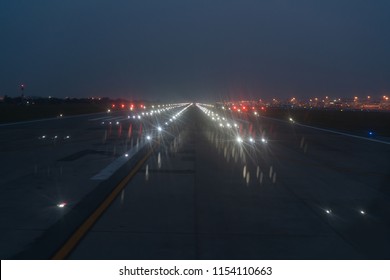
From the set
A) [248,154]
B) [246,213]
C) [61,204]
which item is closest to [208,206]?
[246,213]

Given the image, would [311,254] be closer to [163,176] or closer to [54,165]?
[163,176]

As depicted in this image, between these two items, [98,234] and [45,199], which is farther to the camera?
[45,199]

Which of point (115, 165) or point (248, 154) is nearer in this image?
point (115, 165)

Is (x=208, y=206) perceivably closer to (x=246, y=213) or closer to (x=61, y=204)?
(x=246, y=213)

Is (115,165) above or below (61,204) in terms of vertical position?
below

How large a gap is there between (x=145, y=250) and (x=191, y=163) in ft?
36.6

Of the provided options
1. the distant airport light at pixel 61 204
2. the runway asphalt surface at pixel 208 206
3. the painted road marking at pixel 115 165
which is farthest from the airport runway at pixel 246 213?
the distant airport light at pixel 61 204

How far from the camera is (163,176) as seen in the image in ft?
50.4

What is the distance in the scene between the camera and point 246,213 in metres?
10.4

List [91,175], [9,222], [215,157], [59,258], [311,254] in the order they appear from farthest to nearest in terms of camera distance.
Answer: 1. [215,157]
2. [91,175]
3. [9,222]
4. [311,254]
5. [59,258]

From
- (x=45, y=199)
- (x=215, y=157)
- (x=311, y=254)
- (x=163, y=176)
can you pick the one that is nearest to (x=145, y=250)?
(x=311, y=254)

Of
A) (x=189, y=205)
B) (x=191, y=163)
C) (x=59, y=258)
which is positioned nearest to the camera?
(x=59, y=258)

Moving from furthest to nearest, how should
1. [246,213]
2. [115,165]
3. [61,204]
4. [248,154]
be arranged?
[248,154] → [115,165] → [61,204] → [246,213]

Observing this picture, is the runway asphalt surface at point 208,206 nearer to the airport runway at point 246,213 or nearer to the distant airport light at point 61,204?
the airport runway at point 246,213
